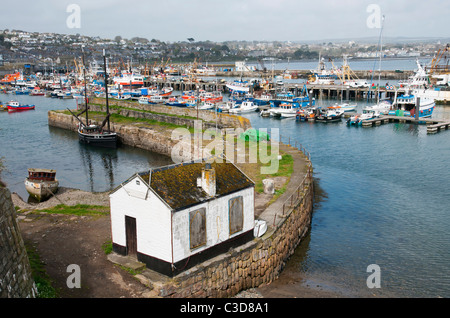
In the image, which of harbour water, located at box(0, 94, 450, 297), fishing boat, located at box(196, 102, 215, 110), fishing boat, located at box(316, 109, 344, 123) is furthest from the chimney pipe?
fishing boat, located at box(196, 102, 215, 110)

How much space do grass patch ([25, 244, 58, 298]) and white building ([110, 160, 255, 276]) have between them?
8.26 feet

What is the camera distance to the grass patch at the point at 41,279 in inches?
474

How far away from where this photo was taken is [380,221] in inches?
938

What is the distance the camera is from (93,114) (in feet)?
196

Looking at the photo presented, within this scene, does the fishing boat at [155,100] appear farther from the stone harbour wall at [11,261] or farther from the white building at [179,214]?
the stone harbour wall at [11,261]

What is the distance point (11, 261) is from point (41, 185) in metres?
17.6

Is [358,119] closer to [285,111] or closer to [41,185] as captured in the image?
[285,111]

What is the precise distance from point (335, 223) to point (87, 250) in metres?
14.4

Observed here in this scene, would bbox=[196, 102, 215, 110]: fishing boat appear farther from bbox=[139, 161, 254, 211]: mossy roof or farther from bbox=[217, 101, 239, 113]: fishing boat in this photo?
bbox=[139, 161, 254, 211]: mossy roof

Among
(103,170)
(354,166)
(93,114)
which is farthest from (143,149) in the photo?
(354,166)

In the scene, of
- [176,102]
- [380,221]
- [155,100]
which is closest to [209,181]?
[380,221]

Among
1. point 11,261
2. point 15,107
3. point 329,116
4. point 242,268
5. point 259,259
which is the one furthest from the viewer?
point 15,107

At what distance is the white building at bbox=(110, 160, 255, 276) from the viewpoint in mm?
12797
